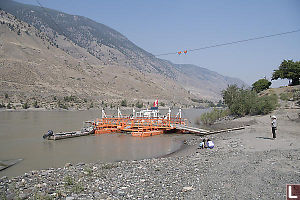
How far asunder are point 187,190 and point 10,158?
13079 millimetres

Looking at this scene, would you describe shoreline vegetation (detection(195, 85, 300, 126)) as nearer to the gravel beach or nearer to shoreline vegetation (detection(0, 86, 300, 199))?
shoreline vegetation (detection(0, 86, 300, 199))

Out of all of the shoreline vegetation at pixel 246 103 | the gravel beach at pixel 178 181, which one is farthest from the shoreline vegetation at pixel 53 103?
the gravel beach at pixel 178 181

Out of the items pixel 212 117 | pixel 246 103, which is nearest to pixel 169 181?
pixel 246 103

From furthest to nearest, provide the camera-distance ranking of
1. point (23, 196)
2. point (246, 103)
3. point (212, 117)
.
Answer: point (212, 117) < point (246, 103) < point (23, 196)

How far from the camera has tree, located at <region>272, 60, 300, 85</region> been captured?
1688 inches

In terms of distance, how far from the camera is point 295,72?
4303cm

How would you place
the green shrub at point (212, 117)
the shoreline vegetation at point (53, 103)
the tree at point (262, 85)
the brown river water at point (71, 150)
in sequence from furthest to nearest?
the shoreline vegetation at point (53, 103)
the tree at point (262, 85)
the green shrub at point (212, 117)
the brown river water at point (71, 150)

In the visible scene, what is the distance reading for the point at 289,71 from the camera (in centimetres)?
4375

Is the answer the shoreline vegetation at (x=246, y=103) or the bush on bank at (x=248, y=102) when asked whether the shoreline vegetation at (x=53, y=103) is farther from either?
the bush on bank at (x=248, y=102)

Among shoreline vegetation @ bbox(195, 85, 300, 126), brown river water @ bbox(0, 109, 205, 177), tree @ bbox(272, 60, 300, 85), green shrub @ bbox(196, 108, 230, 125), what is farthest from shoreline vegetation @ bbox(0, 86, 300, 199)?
tree @ bbox(272, 60, 300, 85)

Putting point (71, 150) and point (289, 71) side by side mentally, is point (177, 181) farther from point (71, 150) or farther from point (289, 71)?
point (289, 71)

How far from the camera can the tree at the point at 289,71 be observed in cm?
4288

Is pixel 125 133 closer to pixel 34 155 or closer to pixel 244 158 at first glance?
pixel 34 155

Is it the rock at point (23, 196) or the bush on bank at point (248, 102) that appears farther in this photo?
the bush on bank at point (248, 102)
